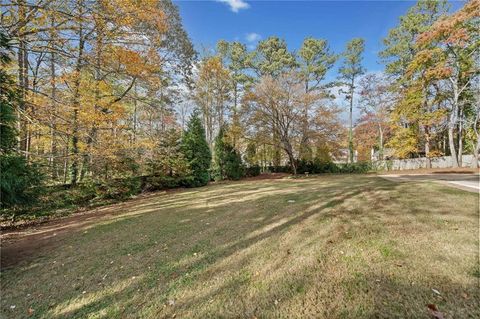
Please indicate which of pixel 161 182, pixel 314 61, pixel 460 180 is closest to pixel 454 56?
pixel 314 61

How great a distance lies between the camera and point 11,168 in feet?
16.0

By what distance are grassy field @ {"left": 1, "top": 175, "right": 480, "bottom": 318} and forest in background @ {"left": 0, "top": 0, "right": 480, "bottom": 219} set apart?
10.1ft

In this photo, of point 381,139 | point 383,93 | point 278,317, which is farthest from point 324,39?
point 278,317

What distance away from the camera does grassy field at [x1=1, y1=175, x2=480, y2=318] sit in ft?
6.36

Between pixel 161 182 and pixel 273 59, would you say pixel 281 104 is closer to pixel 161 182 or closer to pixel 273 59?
pixel 273 59

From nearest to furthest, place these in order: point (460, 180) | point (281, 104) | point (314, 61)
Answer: point (460, 180) < point (281, 104) < point (314, 61)

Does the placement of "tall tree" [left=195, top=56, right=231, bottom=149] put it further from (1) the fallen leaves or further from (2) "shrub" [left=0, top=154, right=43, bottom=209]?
(1) the fallen leaves

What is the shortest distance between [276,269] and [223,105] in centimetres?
1855

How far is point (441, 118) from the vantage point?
1555cm

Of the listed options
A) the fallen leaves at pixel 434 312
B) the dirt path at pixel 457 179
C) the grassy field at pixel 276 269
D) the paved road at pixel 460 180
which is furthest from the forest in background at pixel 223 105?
the paved road at pixel 460 180

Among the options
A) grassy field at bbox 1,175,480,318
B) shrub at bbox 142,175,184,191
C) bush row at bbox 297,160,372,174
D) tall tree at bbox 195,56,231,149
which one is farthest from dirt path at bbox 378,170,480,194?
tall tree at bbox 195,56,231,149

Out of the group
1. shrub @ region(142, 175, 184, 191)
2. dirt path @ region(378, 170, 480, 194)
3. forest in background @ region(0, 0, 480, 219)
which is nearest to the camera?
→ dirt path @ region(378, 170, 480, 194)

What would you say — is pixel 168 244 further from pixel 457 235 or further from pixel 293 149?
pixel 293 149

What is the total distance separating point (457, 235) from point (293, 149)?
47.5 feet
